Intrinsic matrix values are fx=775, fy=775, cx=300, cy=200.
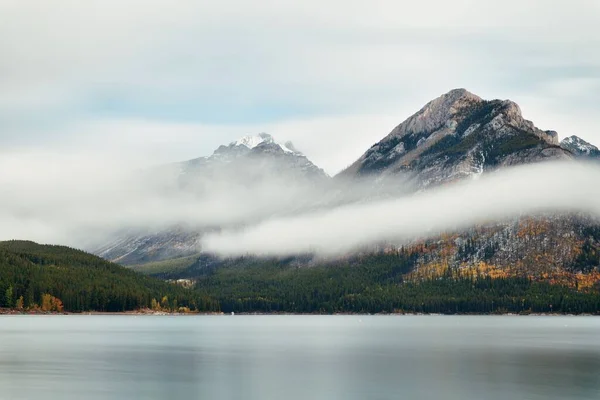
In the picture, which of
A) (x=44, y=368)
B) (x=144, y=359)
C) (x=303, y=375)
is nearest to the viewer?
(x=303, y=375)

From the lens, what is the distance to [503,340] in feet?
553

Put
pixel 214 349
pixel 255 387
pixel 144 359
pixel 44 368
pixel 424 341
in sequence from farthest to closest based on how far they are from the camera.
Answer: pixel 424 341, pixel 214 349, pixel 144 359, pixel 44 368, pixel 255 387

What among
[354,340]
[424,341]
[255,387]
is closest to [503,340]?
[424,341]

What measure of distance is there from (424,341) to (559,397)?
87.8 meters

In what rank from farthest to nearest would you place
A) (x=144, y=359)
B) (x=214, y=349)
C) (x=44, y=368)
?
(x=214, y=349), (x=144, y=359), (x=44, y=368)

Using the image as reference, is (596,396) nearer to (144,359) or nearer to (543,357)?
(543,357)

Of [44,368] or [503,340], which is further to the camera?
[503,340]

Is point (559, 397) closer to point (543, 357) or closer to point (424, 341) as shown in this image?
point (543, 357)

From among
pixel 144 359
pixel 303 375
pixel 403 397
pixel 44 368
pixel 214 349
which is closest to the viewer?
pixel 403 397

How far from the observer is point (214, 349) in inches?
5581

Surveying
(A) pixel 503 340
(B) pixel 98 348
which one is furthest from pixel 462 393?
(A) pixel 503 340

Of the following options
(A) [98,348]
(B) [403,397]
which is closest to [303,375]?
(B) [403,397]

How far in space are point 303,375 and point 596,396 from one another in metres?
35.0

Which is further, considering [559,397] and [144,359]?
[144,359]
